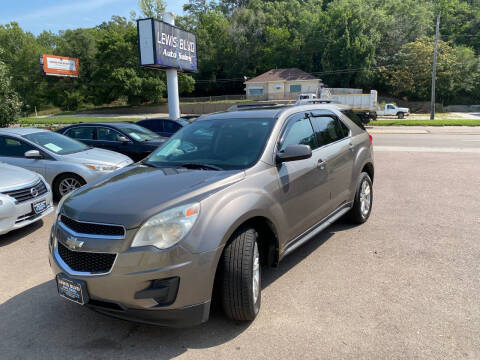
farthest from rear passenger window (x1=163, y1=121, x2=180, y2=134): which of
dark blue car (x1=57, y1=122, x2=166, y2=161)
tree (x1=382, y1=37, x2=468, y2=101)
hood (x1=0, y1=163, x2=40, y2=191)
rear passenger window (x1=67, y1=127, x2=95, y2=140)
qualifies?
tree (x1=382, y1=37, x2=468, y2=101)

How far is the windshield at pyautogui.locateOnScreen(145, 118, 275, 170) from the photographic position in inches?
144

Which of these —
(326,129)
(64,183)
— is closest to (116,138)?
(64,183)

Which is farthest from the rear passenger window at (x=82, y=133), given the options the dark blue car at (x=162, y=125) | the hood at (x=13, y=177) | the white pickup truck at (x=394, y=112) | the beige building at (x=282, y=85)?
the beige building at (x=282, y=85)

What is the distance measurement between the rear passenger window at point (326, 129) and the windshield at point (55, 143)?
5376 millimetres

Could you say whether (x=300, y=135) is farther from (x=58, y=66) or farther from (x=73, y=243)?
(x=58, y=66)

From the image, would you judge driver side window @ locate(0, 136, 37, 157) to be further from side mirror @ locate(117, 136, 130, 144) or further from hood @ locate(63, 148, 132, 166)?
side mirror @ locate(117, 136, 130, 144)

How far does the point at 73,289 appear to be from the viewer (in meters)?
2.76

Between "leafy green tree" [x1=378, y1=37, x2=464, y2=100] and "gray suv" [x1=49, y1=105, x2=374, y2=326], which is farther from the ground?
"leafy green tree" [x1=378, y1=37, x2=464, y2=100]

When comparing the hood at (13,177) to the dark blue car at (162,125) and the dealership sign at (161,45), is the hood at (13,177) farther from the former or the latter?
the dealership sign at (161,45)

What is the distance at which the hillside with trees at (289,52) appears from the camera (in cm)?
5869

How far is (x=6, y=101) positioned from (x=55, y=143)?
1506 cm

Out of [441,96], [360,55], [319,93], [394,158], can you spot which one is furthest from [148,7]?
[394,158]

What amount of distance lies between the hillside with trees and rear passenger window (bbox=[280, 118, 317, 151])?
2342 inches

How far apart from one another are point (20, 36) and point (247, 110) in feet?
311
